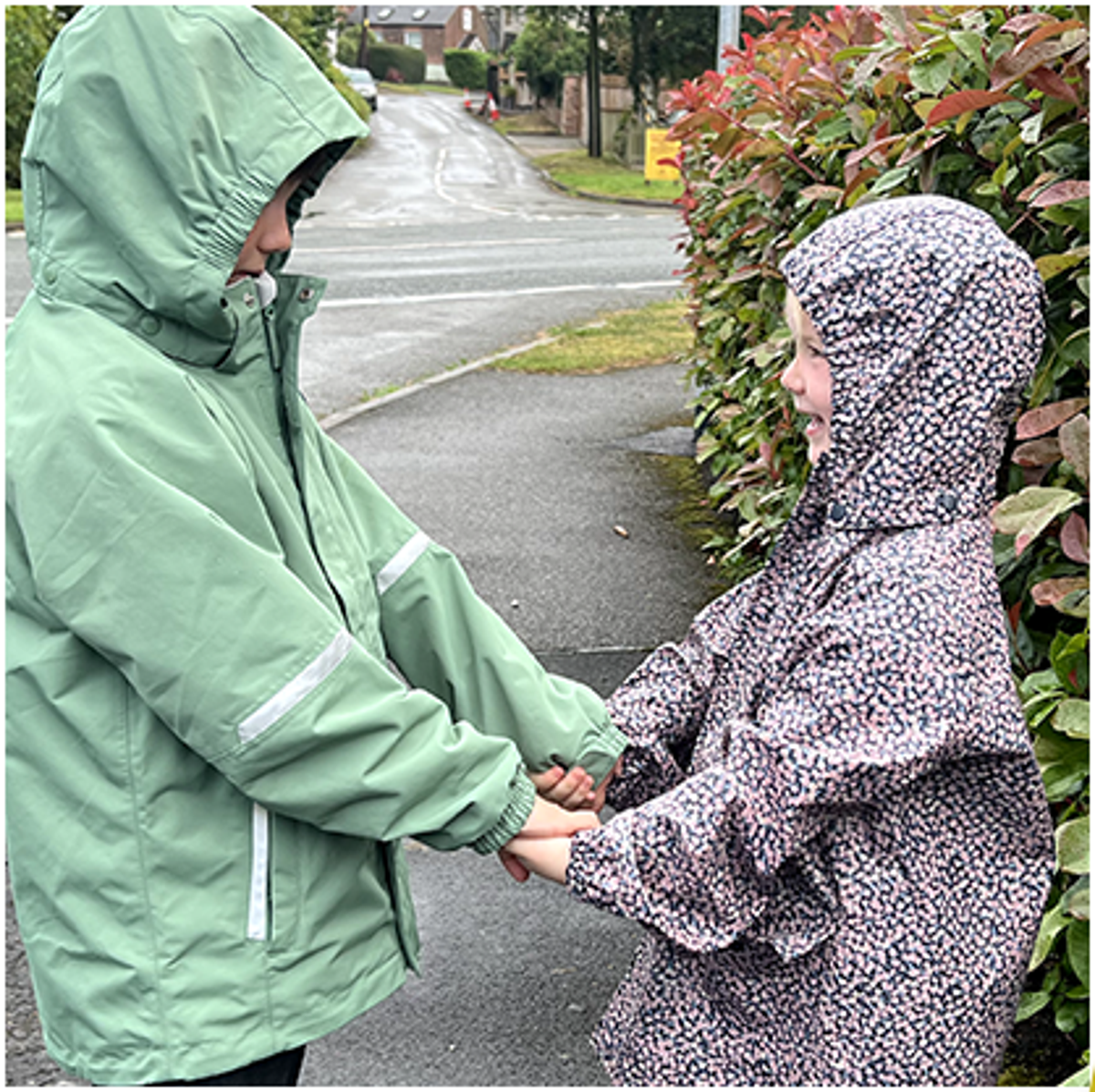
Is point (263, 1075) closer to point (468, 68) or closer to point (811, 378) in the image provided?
point (811, 378)

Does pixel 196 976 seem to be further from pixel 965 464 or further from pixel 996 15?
pixel 996 15

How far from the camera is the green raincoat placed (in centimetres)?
179

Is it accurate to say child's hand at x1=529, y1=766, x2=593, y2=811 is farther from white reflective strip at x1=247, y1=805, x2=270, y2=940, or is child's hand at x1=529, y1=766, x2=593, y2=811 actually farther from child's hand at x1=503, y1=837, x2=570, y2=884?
white reflective strip at x1=247, y1=805, x2=270, y2=940

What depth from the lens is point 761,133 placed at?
423cm

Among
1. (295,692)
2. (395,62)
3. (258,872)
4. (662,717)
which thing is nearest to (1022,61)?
(662,717)

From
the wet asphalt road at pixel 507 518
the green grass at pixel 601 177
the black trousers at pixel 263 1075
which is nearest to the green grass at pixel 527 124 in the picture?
the green grass at pixel 601 177

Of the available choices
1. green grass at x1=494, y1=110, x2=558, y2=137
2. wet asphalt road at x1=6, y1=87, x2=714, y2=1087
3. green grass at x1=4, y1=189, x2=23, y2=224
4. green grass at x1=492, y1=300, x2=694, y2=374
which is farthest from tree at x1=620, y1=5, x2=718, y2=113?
green grass at x1=492, y1=300, x2=694, y2=374

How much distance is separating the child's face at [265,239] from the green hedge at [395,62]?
80565 mm

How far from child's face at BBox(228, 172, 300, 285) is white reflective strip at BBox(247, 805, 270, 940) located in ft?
2.40

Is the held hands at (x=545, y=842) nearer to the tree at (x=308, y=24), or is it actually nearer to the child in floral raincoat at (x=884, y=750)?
the child in floral raincoat at (x=884, y=750)

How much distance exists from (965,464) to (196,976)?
122 cm

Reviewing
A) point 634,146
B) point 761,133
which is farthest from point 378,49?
point 761,133

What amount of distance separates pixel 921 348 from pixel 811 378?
0.18 meters

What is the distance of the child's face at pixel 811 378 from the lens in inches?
78.2
